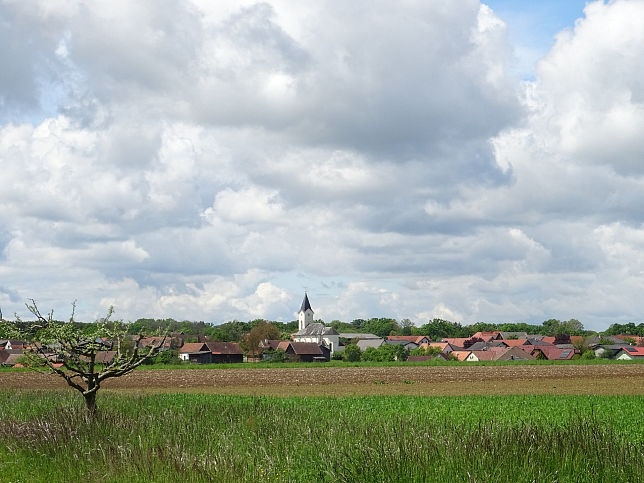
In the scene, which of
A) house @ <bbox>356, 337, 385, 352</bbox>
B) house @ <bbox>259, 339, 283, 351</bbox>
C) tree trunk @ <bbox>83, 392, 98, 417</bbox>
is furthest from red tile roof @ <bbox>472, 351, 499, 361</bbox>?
tree trunk @ <bbox>83, 392, 98, 417</bbox>

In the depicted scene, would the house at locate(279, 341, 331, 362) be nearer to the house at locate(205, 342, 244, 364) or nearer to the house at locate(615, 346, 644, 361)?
the house at locate(205, 342, 244, 364)

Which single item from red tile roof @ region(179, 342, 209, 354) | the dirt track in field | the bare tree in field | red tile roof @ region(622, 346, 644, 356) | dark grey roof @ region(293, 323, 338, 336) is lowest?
the dirt track in field

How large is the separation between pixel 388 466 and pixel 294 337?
→ 18801 centimetres

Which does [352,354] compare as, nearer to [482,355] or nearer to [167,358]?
[482,355]

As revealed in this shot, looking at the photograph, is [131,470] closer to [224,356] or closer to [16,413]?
[16,413]

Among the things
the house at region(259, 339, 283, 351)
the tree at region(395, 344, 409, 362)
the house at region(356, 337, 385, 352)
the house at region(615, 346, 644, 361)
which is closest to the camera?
the tree at region(395, 344, 409, 362)

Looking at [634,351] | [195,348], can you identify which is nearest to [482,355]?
[634,351]

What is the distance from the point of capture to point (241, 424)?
619 inches

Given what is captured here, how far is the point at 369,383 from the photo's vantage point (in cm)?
5441

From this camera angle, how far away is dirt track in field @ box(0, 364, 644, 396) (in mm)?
45906

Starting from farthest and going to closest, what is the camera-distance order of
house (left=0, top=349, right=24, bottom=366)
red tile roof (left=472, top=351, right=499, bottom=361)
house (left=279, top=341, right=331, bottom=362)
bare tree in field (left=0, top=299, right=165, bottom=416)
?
house (left=279, top=341, right=331, bottom=362) < red tile roof (left=472, top=351, right=499, bottom=361) < house (left=0, top=349, right=24, bottom=366) < bare tree in field (left=0, top=299, right=165, bottom=416)

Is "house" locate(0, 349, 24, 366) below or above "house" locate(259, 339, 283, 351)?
below

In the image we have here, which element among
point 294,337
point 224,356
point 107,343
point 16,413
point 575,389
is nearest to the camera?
point 107,343

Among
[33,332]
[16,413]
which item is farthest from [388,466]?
[16,413]
